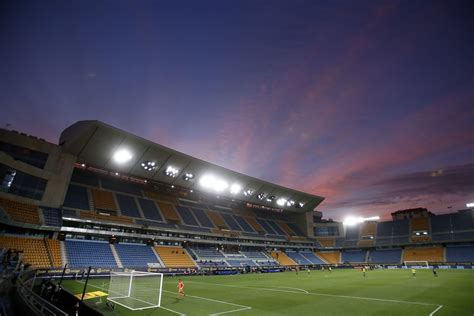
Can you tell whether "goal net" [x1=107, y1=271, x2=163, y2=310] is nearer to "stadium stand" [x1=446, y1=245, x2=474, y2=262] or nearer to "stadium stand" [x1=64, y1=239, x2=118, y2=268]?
"stadium stand" [x1=64, y1=239, x2=118, y2=268]

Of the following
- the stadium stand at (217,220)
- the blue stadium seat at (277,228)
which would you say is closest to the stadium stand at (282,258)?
the blue stadium seat at (277,228)

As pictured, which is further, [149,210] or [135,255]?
[149,210]

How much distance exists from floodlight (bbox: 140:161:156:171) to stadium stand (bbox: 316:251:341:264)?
5979cm

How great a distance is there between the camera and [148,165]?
159 ft

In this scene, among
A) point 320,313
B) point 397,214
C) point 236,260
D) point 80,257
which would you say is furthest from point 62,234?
point 397,214

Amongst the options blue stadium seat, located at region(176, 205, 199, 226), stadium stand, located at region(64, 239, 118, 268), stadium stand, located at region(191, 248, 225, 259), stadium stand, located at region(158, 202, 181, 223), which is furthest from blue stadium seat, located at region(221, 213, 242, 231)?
stadium stand, located at region(64, 239, 118, 268)

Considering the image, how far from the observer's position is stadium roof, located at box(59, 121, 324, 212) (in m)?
39.8

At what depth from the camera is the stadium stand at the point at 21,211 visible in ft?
97.5

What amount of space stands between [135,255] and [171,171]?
17523 mm

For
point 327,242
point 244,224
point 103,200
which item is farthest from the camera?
point 327,242

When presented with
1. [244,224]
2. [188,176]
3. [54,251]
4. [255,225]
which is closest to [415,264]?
[255,225]

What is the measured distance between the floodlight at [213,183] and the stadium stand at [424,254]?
5549cm

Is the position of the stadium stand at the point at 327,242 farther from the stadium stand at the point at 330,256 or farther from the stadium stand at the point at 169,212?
the stadium stand at the point at 169,212

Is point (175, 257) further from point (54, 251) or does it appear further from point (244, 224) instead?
point (244, 224)
